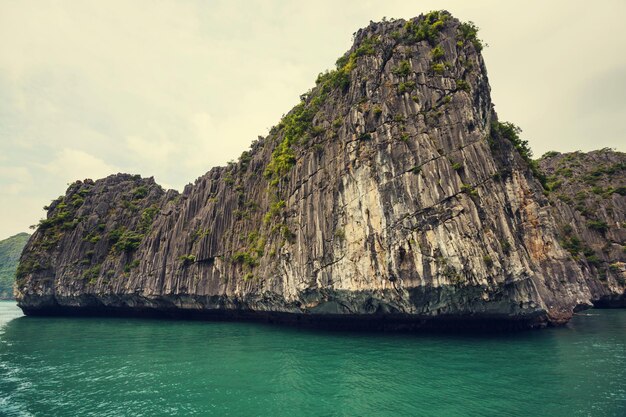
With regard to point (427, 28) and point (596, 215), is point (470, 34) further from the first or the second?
point (596, 215)

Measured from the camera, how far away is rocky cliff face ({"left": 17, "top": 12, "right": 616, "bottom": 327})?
2845 centimetres

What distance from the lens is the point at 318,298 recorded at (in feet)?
111

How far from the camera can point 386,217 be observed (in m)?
30.2

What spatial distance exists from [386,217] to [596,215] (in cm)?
5532

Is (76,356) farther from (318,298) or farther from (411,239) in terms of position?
(411,239)

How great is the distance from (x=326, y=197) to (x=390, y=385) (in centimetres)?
2072

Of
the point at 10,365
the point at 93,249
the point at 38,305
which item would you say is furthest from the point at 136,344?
the point at 38,305

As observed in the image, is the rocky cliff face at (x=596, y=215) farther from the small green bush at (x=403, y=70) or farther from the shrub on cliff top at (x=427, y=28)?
the small green bush at (x=403, y=70)

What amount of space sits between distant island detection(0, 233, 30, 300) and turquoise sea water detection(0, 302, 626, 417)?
15472 centimetres

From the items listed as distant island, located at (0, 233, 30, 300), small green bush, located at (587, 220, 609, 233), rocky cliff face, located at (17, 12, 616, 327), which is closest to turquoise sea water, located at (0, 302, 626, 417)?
rocky cliff face, located at (17, 12, 616, 327)

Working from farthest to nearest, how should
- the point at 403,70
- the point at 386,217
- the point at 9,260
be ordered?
the point at 9,260, the point at 403,70, the point at 386,217

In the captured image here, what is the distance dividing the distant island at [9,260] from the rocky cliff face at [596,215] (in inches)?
7420

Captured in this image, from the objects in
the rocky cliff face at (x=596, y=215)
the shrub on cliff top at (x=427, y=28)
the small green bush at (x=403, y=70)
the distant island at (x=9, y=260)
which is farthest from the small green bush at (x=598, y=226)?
the distant island at (x=9, y=260)

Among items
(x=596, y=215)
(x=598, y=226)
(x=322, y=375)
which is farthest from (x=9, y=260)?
(x=596, y=215)
